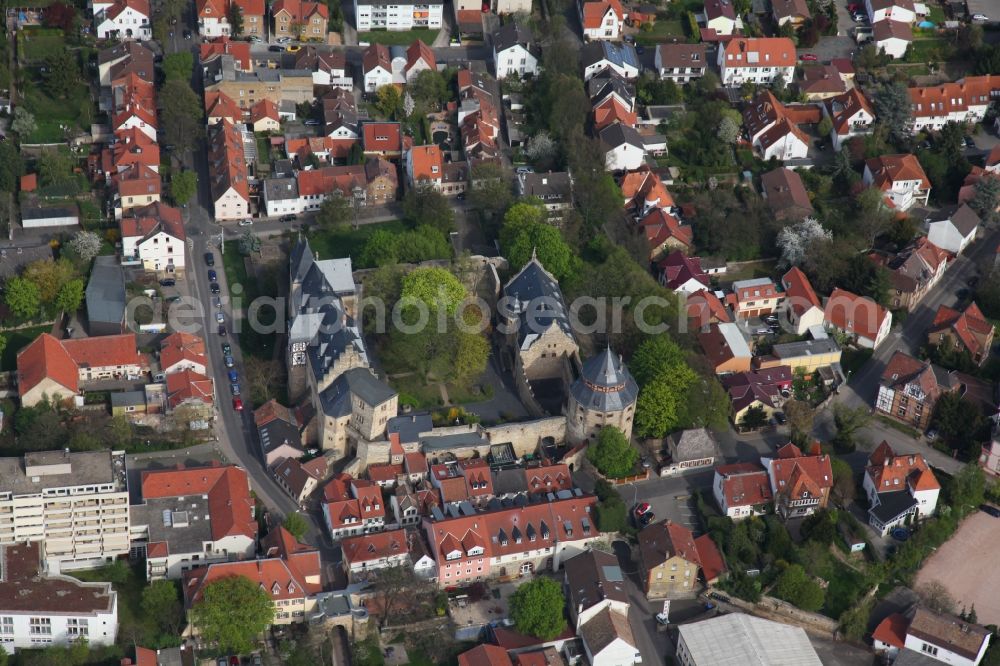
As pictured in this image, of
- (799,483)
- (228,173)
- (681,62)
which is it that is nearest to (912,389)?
(799,483)

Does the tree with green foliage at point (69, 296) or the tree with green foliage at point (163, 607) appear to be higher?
the tree with green foliage at point (69, 296)

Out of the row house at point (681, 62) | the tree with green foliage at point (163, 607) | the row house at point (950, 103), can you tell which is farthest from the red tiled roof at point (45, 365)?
the row house at point (950, 103)

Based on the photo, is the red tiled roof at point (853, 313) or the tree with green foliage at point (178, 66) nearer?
the red tiled roof at point (853, 313)

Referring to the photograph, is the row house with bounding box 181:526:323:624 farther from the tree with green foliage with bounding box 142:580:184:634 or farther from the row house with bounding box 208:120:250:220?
the row house with bounding box 208:120:250:220

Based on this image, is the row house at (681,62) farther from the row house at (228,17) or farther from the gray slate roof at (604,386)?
the gray slate roof at (604,386)

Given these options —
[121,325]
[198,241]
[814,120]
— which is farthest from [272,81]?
[814,120]

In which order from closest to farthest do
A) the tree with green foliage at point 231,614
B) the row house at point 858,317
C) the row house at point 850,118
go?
1. the tree with green foliage at point 231,614
2. the row house at point 858,317
3. the row house at point 850,118

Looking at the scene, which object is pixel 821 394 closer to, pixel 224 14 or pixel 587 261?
pixel 587 261

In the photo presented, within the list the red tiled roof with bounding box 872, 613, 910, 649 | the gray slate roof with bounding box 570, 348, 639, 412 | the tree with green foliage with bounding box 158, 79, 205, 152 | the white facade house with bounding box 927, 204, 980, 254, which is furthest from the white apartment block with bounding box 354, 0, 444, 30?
the red tiled roof with bounding box 872, 613, 910, 649
